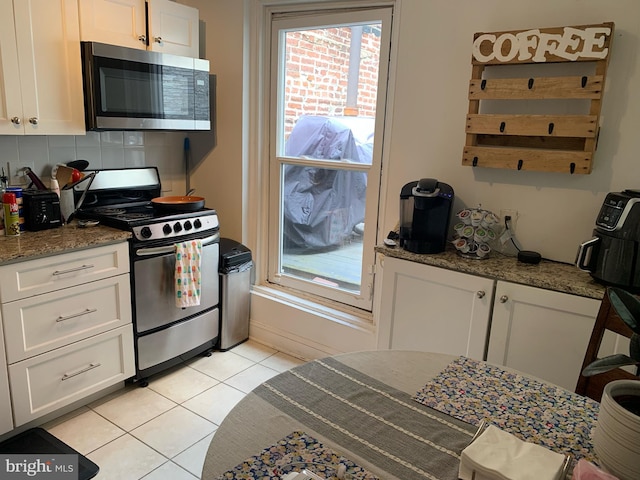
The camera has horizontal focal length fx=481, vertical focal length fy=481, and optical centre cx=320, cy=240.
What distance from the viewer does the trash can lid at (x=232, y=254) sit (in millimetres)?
3119

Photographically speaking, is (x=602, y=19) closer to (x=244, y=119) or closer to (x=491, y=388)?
(x=491, y=388)

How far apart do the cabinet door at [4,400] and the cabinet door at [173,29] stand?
6.06 ft

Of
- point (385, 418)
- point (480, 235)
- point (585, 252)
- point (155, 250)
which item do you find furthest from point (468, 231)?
point (155, 250)

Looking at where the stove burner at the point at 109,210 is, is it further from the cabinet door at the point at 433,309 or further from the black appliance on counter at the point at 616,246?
the black appliance on counter at the point at 616,246

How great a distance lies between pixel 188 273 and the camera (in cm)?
280

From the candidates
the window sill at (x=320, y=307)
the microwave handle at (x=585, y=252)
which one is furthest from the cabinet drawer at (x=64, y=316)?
the microwave handle at (x=585, y=252)

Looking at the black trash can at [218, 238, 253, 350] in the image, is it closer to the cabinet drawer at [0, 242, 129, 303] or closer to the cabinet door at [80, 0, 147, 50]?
the cabinet drawer at [0, 242, 129, 303]

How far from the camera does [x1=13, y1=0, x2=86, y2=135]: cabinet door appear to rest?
2293 mm

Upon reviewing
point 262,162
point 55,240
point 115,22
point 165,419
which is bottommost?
point 165,419

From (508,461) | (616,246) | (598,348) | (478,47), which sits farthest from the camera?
(478,47)

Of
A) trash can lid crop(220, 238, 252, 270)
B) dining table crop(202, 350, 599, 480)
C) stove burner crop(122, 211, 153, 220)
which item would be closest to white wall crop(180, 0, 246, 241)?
trash can lid crop(220, 238, 252, 270)

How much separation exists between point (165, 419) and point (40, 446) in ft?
1.86

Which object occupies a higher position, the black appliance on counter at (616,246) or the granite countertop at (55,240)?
the black appliance on counter at (616,246)

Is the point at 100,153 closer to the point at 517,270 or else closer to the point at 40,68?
the point at 40,68
